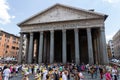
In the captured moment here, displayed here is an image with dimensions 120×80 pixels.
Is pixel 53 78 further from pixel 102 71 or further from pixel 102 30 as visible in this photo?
pixel 102 30

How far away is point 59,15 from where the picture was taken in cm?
2522

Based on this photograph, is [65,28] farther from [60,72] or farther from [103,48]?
[60,72]

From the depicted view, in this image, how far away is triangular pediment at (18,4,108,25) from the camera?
23.6m

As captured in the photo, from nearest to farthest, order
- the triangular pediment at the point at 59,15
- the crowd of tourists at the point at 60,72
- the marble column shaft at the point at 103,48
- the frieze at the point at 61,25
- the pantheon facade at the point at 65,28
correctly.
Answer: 1. the crowd of tourists at the point at 60,72
2. the marble column shaft at the point at 103,48
3. the pantheon facade at the point at 65,28
4. the frieze at the point at 61,25
5. the triangular pediment at the point at 59,15

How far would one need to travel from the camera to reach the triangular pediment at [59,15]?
23.6m

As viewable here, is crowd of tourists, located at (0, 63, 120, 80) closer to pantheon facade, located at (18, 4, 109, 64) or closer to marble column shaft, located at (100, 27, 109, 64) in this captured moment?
marble column shaft, located at (100, 27, 109, 64)

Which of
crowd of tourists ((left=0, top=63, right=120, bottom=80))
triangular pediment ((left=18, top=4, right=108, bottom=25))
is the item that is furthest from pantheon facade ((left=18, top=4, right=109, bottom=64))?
crowd of tourists ((left=0, top=63, right=120, bottom=80))

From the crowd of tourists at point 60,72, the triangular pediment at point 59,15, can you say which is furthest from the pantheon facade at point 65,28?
the crowd of tourists at point 60,72

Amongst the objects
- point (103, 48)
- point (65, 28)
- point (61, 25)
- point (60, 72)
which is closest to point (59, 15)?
point (61, 25)

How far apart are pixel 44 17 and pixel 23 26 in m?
5.24

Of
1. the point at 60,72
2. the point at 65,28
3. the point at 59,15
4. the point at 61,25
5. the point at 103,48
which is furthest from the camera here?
the point at 59,15

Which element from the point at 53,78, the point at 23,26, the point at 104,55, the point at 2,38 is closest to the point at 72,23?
the point at 104,55

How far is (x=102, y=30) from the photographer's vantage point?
2248cm

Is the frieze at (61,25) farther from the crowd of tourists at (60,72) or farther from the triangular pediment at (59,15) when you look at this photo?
the crowd of tourists at (60,72)
